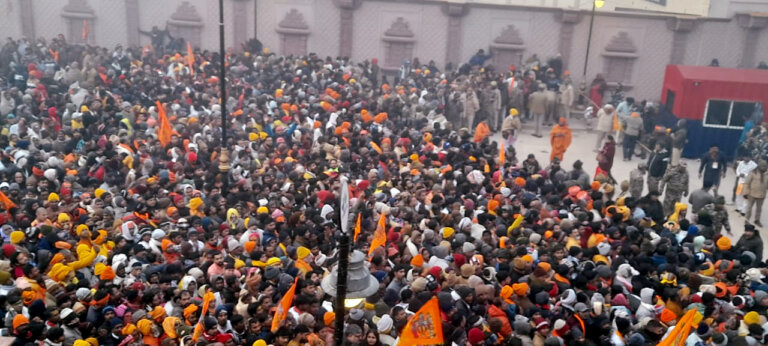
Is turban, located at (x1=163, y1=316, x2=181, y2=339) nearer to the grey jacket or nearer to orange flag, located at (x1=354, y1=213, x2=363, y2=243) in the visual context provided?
orange flag, located at (x1=354, y1=213, x2=363, y2=243)

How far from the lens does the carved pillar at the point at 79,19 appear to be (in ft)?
87.0

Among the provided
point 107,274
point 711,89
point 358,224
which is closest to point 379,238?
point 358,224

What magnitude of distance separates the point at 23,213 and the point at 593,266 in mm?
7829

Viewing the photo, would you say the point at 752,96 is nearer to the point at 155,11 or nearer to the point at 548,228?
the point at 548,228

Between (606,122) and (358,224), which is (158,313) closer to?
(358,224)

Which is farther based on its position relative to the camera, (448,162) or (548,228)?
(448,162)

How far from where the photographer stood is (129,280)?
8836 mm

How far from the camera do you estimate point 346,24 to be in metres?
25.5

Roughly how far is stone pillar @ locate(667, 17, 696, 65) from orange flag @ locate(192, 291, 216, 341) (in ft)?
64.3

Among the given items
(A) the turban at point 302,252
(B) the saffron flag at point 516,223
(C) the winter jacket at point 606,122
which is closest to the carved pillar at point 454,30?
(C) the winter jacket at point 606,122

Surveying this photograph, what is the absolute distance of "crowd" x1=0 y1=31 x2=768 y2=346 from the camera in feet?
27.2

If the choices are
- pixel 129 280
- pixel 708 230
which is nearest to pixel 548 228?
pixel 708 230

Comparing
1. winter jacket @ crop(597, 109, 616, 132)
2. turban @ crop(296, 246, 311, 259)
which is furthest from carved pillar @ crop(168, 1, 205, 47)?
turban @ crop(296, 246, 311, 259)

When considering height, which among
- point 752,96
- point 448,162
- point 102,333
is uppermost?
point 752,96
